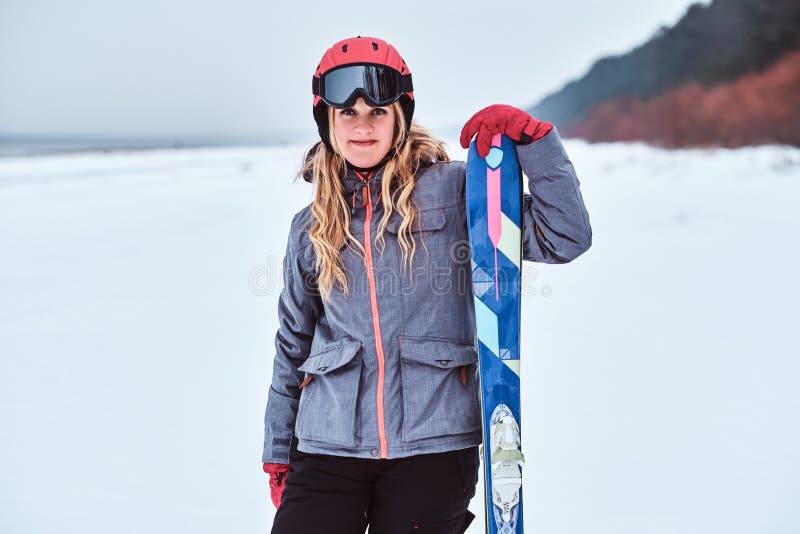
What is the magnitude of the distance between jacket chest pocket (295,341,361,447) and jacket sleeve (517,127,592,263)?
0.52 meters

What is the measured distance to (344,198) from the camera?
1.57m

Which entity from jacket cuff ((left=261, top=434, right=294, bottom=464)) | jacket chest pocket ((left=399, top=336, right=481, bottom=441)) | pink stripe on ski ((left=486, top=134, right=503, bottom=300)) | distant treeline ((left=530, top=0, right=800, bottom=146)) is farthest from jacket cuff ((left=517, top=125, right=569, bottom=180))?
distant treeline ((left=530, top=0, right=800, bottom=146))

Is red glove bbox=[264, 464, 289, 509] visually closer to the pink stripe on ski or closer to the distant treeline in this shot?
the pink stripe on ski

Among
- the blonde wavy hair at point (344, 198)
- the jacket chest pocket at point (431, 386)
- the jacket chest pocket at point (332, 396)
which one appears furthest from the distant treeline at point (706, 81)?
the jacket chest pocket at point (332, 396)

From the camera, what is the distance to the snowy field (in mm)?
2539

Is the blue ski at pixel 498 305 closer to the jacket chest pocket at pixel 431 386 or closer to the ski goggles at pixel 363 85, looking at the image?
the jacket chest pocket at pixel 431 386

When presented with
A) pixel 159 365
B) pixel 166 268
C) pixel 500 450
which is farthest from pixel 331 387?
pixel 166 268

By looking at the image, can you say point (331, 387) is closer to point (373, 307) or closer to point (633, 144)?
point (373, 307)

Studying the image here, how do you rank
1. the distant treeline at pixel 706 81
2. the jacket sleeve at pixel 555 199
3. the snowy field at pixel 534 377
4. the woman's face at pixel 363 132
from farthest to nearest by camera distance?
the distant treeline at pixel 706 81 < the snowy field at pixel 534 377 < the woman's face at pixel 363 132 < the jacket sleeve at pixel 555 199

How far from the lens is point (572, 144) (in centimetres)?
1888

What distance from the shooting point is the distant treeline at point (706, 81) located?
34.3ft

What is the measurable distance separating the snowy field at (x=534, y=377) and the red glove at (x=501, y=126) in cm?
156

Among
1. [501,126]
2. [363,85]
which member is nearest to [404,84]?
[363,85]

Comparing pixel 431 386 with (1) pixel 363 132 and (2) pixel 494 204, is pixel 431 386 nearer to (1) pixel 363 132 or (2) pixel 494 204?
(2) pixel 494 204
